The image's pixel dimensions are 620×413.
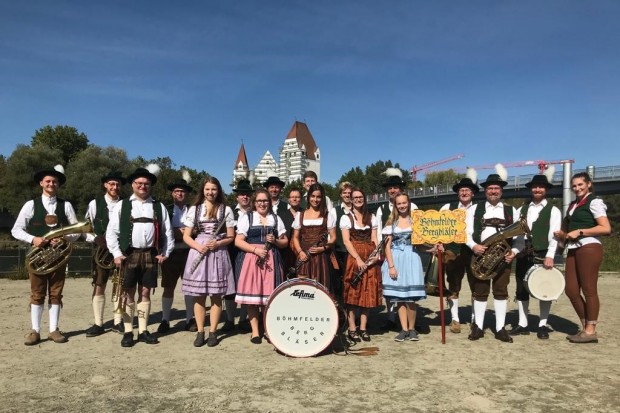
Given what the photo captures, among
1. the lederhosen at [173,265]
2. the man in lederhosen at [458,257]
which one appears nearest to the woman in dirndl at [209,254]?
the lederhosen at [173,265]

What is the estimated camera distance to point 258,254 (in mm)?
5629

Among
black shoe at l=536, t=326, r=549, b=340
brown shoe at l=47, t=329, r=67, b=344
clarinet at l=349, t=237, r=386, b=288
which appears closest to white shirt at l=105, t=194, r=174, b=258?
brown shoe at l=47, t=329, r=67, b=344

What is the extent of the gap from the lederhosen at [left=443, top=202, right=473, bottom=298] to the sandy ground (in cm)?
89

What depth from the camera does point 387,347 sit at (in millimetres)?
5590

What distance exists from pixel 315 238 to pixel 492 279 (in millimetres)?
2613

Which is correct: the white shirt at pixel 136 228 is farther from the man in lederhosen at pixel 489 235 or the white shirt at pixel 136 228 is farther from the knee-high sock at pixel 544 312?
the knee-high sock at pixel 544 312

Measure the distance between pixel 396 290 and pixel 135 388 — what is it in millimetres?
3429

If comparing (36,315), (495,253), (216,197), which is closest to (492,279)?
(495,253)

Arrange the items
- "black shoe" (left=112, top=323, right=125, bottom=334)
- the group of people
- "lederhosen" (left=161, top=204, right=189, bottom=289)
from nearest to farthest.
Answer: the group of people, "black shoe" (left=112, top=323, right=125, bottom=334), "lederhosen" (left=161, top=204, right=189, bottom=289)

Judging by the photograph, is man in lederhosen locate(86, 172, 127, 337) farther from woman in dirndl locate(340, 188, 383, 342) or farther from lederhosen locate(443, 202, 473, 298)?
lederhosen locate(443, 202, 473, 298)

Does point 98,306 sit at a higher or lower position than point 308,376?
higher

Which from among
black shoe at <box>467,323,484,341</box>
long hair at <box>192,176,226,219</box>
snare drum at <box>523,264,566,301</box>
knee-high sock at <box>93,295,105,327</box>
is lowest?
black shoe at <box>467,323,484,341</box>

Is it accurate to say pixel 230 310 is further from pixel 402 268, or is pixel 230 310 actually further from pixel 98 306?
pixel 402 268

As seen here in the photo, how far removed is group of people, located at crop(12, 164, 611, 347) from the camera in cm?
563
